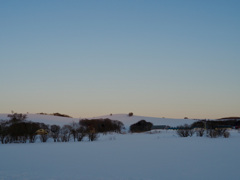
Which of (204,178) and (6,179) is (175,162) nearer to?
(204,178)

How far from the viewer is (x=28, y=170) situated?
29.3 feet

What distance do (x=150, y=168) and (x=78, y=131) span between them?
19465 mm

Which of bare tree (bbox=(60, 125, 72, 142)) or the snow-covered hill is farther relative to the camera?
the snow-covered hill

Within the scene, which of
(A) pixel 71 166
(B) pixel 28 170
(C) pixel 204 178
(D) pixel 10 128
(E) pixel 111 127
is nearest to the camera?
(C) pixel 204 178

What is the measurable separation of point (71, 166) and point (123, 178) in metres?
2.86

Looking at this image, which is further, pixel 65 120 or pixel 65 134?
pixel 65 120

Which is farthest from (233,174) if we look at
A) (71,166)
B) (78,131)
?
(78,131)

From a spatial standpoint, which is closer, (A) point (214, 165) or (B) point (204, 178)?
(B) point (204, 178)

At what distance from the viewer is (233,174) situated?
25.6 feet

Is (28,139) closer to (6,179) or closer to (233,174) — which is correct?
(6,179)

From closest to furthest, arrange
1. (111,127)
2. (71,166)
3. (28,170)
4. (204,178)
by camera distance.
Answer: (204,178) → (28,170) → (71,166) → (111,127)

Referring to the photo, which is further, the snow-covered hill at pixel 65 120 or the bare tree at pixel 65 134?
the snow-covered hill at pixel 65 120

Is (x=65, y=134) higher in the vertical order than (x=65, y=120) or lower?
lower

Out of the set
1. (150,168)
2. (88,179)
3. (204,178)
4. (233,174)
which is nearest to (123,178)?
(88,179)
